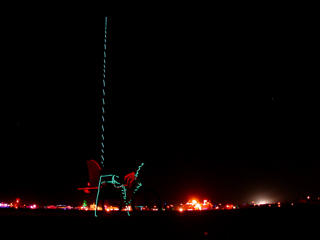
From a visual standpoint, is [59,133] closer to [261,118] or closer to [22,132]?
[22,132]

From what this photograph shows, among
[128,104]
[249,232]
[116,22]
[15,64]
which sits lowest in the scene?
[249,232]

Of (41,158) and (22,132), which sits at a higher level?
(22,132)

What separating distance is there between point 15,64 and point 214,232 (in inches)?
250

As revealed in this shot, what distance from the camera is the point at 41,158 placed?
28.4 feet

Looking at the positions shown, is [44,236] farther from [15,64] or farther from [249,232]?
[15,64]

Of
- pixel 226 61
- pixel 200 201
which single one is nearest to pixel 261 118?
pixel 226 61

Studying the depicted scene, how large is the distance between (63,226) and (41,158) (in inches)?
264

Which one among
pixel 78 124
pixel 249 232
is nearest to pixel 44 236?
pixel 249 232

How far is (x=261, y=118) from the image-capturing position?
8297mm

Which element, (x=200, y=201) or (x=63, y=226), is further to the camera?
(x=200, y=201)

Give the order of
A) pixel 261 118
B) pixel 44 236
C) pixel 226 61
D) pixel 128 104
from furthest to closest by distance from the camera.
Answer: pixel 261 118
pixel 128 104
pixel 226 61
pixel 44 236

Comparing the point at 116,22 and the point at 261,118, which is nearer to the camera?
the point at 116,22

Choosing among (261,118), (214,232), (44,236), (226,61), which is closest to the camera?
(44,236)

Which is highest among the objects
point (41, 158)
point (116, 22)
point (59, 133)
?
point (116, 22)
